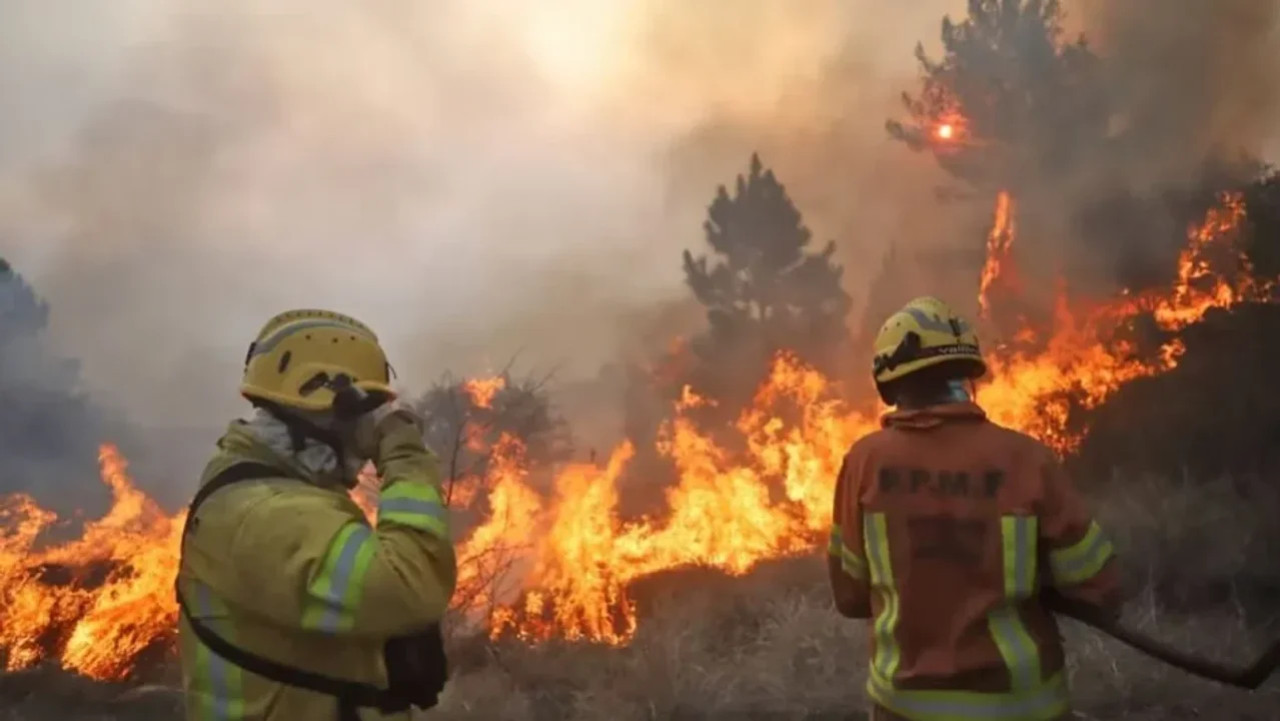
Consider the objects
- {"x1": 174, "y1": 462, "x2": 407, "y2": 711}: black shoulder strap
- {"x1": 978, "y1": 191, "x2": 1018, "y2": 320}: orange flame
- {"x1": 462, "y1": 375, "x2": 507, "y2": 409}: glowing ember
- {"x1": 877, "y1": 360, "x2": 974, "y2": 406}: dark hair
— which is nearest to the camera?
{"x1": 174, "y1": 462, "x2": 407, "y2": 711}: black shoulder strap

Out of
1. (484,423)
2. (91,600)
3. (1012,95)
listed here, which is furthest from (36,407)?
(1012,95)

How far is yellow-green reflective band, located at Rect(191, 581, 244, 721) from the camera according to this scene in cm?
198

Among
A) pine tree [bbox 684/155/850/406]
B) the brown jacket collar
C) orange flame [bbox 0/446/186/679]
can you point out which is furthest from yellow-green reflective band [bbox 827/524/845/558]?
pine tree [bbox 684/155/850/406]

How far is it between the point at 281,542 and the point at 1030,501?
1821mm

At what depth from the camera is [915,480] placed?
2555mm

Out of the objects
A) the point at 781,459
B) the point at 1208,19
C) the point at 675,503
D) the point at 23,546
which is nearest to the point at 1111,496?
the point at 781,459

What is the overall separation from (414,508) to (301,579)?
0.90ft

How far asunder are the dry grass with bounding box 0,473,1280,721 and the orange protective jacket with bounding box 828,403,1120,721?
3.15 m

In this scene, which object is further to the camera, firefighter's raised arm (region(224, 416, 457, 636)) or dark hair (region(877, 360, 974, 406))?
dark hair (region(877, 360, 974, 406))

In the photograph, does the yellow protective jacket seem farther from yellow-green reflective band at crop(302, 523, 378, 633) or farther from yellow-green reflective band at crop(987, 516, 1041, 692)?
yellow-green reflective band at crop(987, 516, 1041, 692)

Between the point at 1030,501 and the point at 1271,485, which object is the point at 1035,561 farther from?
the point at 1271,485

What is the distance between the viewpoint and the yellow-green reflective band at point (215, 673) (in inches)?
78.0

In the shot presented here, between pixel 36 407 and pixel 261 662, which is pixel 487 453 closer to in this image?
pixel 36 407

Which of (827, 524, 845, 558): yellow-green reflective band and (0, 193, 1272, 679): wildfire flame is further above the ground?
(0, 193, 1272, 679): wildfire flame
